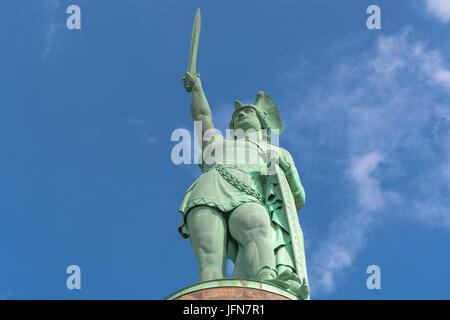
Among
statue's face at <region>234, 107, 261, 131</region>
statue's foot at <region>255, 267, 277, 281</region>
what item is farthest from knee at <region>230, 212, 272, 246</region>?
statue's face at <region>234, 107, 261, 131</region>

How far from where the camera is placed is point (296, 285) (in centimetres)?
1038

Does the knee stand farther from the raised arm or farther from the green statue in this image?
the raised arm

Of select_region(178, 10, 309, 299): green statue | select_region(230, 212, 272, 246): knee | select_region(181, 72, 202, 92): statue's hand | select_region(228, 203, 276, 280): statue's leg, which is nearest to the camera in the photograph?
select_region(228, 203, 276, 280): statue's leg

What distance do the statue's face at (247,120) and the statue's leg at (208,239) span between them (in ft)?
7.99

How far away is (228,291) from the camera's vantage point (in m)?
9.68

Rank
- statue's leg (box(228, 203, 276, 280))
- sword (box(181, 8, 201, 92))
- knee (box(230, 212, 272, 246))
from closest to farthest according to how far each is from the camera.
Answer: statue's leg (box(228, 203, 276, 280)), knee (box(230, 212, 272, 246)), sword (box(181, 8, 201, 92))

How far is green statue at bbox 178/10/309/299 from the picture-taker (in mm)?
11367

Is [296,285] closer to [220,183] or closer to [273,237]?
[273,237]

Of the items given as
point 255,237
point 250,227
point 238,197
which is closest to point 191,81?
point 238,197

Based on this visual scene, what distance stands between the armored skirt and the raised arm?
3.71 ft

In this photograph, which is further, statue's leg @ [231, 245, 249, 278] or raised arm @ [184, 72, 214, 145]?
raised arm @ [184, 72, 214, 145]

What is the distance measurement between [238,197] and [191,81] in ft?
10.7
